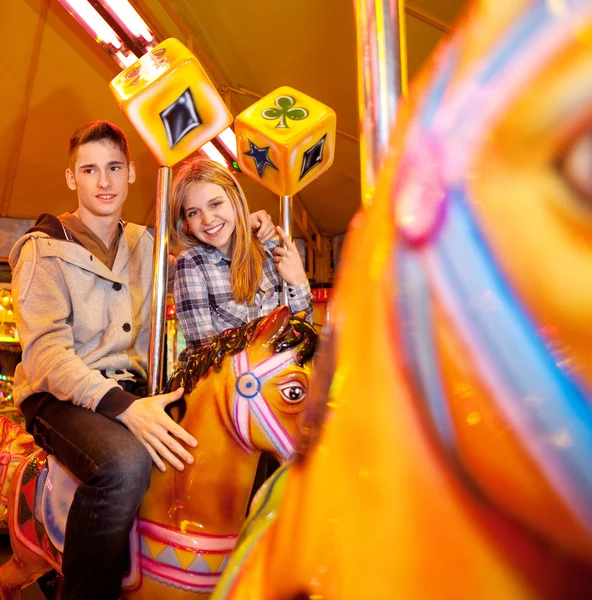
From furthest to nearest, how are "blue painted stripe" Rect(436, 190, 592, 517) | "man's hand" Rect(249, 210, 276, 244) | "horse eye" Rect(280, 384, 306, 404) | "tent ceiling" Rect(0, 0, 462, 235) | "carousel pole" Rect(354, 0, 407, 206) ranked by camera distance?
1. "tent ceiling" Rect(0, 0, 462, 235)
2. "man's hand" Rect(249, 210, 276, 244)
3. "horse eye" Rect(280, 384, 306, 404)
4. "carousel pole" Rect(354, 0, 407, 206)
5. "blue painted stripe" Rect(436, 190, 592, 517)

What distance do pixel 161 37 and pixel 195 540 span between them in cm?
338

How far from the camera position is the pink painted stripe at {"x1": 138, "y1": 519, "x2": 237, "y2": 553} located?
0.97 m

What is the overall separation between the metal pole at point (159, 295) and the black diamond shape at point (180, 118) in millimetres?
118

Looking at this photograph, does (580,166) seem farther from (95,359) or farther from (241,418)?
(95,359)

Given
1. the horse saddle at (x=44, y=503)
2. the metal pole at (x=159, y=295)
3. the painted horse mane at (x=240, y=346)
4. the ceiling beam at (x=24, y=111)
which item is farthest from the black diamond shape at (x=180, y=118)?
the ceiling beam at (x=24, y=111)

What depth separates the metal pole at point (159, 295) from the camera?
1199 mm

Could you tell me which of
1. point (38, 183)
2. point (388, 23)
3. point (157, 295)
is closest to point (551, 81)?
point (388, 23)

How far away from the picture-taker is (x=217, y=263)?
144 centimetres

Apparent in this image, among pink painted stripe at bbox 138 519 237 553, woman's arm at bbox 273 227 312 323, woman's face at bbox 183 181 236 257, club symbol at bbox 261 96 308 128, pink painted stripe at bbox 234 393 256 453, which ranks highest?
club symbol at bbox 261 96 308 128

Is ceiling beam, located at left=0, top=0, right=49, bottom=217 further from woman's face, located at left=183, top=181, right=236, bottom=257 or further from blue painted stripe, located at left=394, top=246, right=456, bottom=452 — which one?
blue painted stripe, located at left=394, top=246, right=456, bottom=452

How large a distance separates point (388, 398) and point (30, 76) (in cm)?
397

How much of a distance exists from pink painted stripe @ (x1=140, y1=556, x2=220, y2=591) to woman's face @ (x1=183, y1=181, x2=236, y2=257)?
0.76 metres

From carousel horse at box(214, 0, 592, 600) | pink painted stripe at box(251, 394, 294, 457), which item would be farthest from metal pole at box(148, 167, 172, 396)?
carousel horse at box(214, 0, 592, 600)

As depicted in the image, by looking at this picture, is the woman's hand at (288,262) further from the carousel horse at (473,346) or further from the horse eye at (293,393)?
the carousel horse at (473,346)
